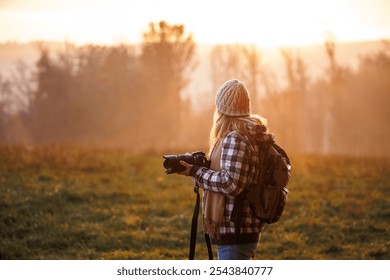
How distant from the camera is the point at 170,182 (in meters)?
11.0

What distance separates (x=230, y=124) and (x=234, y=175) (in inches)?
12.9

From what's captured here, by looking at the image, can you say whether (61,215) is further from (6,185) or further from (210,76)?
(210,76)

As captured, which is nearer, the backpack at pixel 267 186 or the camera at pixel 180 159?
the backpack at pixel 267 186

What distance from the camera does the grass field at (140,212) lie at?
682 cm

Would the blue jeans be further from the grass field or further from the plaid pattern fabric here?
the grass field

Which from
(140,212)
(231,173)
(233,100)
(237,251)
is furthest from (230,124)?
(140,212)

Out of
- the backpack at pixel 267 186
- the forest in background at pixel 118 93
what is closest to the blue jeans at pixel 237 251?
the backpack at pixel 267 186

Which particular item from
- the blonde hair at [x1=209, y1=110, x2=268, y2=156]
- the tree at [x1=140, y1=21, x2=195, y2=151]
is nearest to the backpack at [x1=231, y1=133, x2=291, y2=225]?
the blonde hair at [x1=209, y1=110, x2=268, y2=156]

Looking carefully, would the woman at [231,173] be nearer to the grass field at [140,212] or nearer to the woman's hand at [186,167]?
the woman's hand at [186,167]

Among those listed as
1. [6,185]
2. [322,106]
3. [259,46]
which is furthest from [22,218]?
[322,106]

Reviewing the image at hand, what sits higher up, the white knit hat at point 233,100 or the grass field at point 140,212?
the white knit hat at point 233,100

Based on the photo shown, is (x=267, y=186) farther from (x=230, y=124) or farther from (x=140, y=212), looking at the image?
(x=140, y=212)

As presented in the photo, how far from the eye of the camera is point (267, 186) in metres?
3.51

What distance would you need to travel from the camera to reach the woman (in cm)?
338
